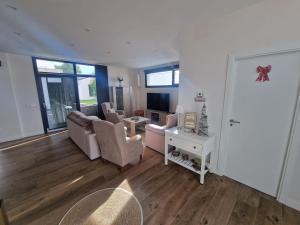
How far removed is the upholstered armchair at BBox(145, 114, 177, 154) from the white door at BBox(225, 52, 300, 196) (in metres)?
1.12

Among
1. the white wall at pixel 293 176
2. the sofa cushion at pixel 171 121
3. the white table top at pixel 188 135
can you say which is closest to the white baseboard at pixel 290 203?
the white wall at pixel 293 176

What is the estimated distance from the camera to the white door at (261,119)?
5.36 feet

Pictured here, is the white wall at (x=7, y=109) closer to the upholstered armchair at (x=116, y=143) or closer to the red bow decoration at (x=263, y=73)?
the upholstered armchair at (x=116, y=143)

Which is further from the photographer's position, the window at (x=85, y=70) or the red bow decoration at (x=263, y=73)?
the window at (x=85, y=70)

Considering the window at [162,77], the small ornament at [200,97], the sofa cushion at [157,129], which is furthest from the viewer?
the window at [162,77]

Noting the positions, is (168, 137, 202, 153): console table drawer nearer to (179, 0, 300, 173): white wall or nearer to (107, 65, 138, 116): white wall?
(179, 0, 300, 173): white wall

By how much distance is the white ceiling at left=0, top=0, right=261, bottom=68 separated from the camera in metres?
1.70

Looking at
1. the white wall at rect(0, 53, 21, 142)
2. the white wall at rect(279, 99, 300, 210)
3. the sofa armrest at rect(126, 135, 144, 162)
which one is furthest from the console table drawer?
the white wall at rect(0, 53, 21, 142)

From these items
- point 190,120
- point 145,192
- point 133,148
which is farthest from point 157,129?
point 145,192

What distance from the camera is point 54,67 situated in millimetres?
4641

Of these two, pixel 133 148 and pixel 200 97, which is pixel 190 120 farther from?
pixel 133 148

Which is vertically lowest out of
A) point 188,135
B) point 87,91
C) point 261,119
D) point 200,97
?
point 188,135

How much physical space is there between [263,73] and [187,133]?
1.41 metres

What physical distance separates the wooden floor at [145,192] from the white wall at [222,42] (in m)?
0.65
